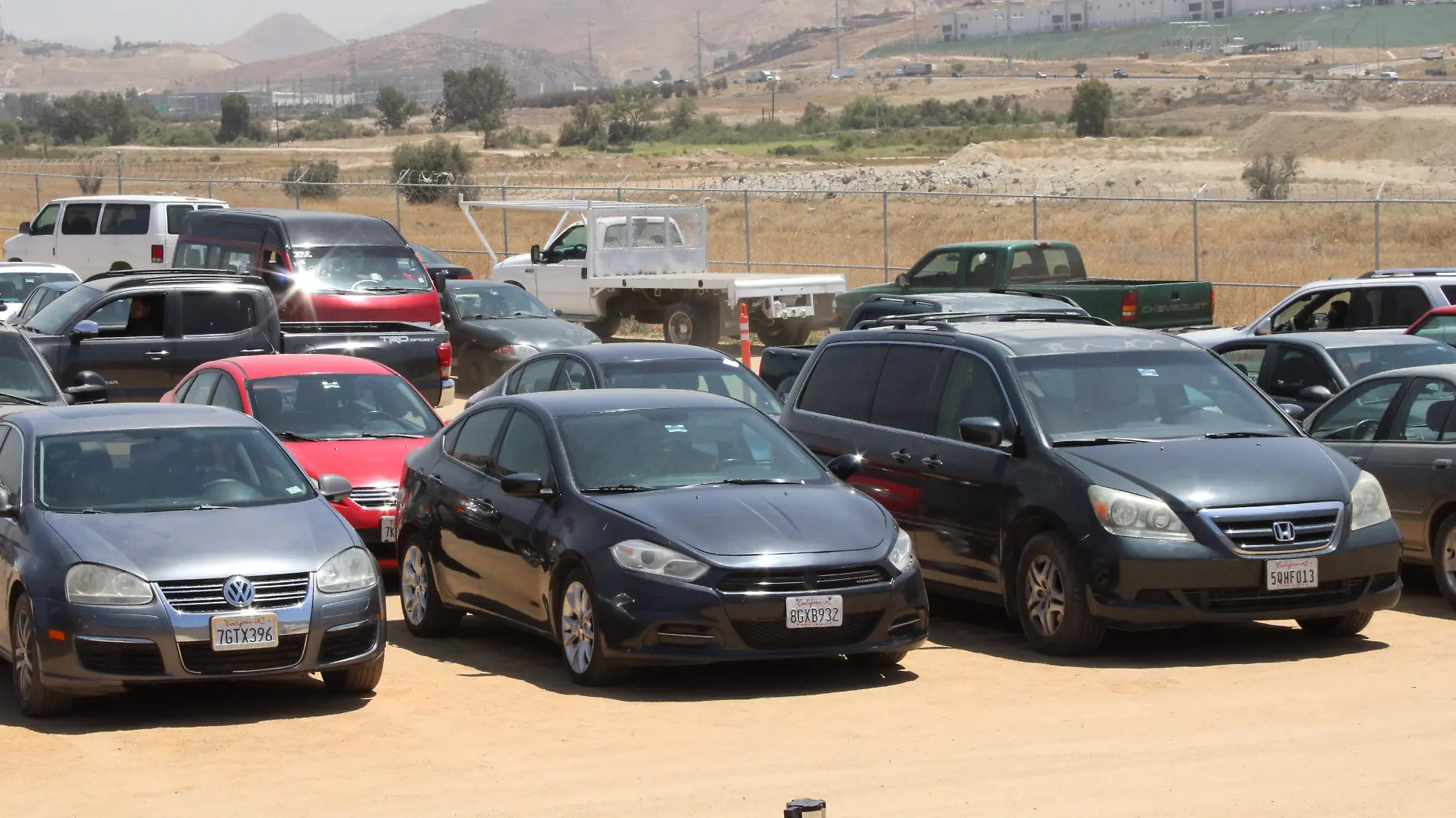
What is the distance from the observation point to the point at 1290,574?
380 inches

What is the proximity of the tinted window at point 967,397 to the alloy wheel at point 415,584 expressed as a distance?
10.4 feet

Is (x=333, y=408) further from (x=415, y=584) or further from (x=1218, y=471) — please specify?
(x=1218, y=471)

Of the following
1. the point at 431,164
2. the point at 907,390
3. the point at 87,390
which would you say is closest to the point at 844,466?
the point at 907,390

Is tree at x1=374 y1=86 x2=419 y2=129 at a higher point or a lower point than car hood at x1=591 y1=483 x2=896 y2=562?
higher

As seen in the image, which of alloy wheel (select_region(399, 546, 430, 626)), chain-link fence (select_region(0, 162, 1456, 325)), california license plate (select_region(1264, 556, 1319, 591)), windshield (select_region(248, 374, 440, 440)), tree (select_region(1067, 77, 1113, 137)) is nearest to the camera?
california license plate (select_region(1264, 556, 1319, 591))

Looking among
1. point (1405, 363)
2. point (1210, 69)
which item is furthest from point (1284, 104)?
point (1405, 363)

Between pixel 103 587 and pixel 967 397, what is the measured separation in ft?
16.6

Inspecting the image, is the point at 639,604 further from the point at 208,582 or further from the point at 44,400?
the point at 44,400

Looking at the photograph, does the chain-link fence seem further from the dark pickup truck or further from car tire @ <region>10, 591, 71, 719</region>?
car tire @ <region>10, 591, 71, 719</region>

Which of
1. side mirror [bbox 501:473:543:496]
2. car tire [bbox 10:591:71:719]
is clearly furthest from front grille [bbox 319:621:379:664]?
car tire [bbox 10:591:71:719]

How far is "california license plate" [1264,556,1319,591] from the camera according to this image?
31.6ft

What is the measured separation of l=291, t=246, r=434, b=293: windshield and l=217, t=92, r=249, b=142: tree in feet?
401

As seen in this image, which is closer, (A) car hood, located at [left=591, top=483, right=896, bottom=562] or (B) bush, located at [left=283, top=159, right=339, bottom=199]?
(A) car hood, located at [left=591, top=483, right=896, bottom=562]

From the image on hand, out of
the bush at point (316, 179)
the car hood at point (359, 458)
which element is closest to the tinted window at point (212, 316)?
the car hood at point (359, 458)
